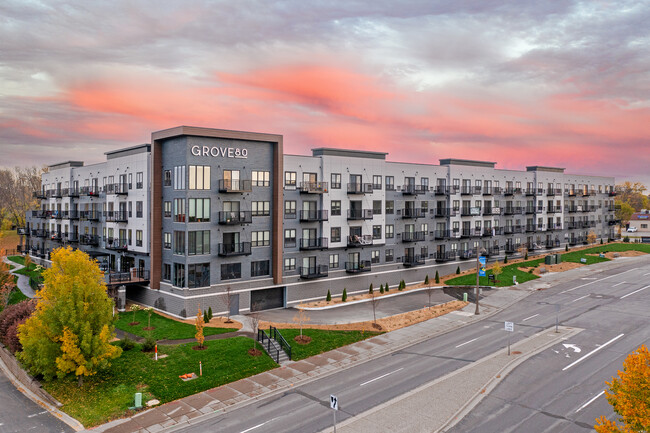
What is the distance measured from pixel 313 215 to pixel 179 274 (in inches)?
654

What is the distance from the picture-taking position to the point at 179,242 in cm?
4497

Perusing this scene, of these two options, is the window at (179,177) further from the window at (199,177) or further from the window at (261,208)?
the window at (261,208)

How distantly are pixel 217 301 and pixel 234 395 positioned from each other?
60.5ft

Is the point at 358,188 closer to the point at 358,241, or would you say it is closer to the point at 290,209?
the point at 358,241

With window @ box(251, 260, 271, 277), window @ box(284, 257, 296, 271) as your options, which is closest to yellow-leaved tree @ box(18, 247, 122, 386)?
window @ box(251, 260, 271, 277)

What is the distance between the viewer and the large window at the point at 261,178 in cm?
4828

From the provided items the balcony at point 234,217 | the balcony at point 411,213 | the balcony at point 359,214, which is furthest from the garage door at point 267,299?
the balcony at point 411,213

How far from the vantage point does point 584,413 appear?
2431 centimetres

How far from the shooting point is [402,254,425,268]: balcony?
203ft

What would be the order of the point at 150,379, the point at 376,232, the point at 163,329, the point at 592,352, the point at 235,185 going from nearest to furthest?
1. the point at 150,379
2. the point at 592,352
3. the point at 163,329
4. the point at 235,185
5. the point at 376,232

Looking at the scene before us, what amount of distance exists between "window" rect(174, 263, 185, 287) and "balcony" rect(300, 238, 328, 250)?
13545 mm

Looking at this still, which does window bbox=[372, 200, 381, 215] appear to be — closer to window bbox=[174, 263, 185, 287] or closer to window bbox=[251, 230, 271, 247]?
window bbox=[251, 230, 271, 247]

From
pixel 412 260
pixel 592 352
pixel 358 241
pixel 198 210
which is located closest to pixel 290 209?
pixel 358 241

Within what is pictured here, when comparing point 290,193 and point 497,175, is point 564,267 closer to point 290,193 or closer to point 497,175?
point 497,175
